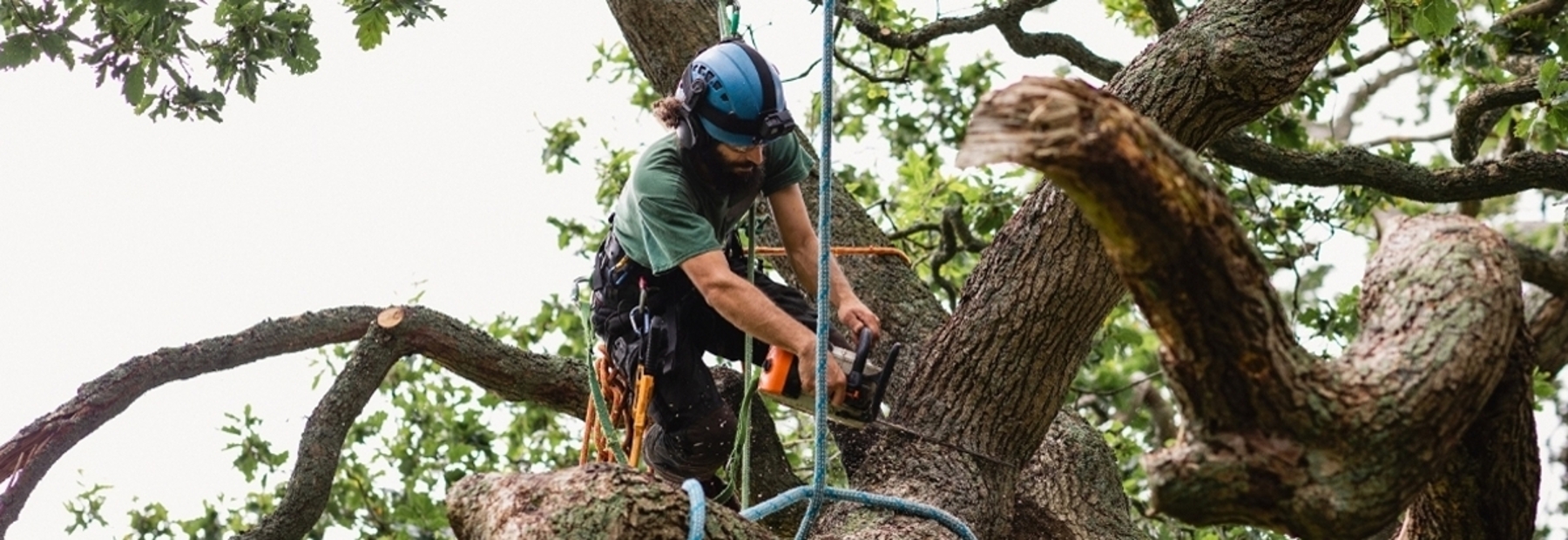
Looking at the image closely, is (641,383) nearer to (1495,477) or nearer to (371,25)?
(371,25)

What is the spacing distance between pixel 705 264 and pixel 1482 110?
119 inches

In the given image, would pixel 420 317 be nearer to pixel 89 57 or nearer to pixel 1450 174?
pixel 89 57

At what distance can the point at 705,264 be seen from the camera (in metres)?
4.32

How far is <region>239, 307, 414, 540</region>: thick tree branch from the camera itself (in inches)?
203

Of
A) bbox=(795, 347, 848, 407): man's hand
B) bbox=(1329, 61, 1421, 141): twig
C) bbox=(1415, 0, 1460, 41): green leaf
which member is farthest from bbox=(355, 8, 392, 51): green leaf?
bbox=(1329, 61, 1421, 141): twig

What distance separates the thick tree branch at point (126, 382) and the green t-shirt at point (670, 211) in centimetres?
122

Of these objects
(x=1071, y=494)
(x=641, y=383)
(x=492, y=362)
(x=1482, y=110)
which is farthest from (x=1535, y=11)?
(x=492, y=362)

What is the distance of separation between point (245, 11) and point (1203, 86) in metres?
2.64

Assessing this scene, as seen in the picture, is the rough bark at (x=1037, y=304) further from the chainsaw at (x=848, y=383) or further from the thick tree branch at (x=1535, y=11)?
the thick tree branch at (x=1535, y=11)

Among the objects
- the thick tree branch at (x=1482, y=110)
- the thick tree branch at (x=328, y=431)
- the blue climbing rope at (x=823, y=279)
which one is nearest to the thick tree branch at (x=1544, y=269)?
the thick tree branch at (x=1482, y=110)

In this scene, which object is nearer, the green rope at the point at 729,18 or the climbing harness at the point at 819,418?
the climbing harness at the point at 819,418

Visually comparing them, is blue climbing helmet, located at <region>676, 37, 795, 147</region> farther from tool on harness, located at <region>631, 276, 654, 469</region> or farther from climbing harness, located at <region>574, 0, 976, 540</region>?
tool on harness, located at <region>631, 276, 654, 469</region>

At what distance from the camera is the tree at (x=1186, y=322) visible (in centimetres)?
234

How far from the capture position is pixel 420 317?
5348mm
